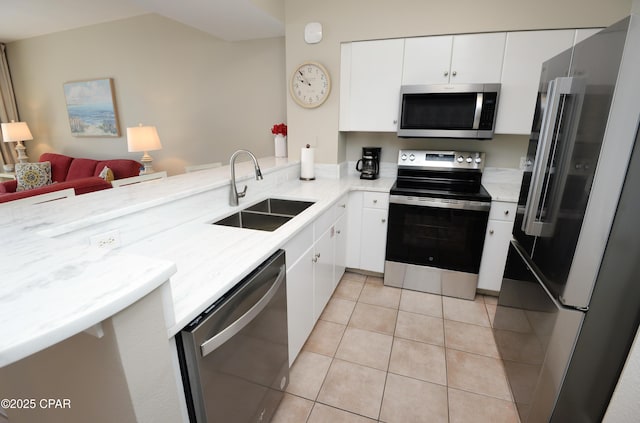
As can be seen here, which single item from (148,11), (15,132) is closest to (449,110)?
(148,11)

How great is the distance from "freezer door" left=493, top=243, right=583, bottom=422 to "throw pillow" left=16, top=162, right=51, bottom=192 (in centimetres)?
554

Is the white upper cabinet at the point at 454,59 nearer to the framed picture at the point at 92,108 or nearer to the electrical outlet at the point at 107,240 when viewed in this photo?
the electrical outlet at the point at 107,240

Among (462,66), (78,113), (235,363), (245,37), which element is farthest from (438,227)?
Result: (78,113)

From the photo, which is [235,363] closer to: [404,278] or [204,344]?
[204,344]

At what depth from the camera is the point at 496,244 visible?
2420 mm

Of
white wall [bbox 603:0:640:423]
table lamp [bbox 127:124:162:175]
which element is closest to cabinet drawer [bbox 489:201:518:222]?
white wall [bbox 603:0:640:423]

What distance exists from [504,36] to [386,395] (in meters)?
2.61

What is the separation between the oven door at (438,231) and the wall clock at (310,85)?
3.77 feet

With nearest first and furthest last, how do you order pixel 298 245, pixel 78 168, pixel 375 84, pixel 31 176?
pixel 298 245
pixel 375 84
pixel 31 176
pixel 78 168

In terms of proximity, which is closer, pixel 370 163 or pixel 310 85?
pixel 310 85

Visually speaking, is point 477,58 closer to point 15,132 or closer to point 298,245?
point 298,245

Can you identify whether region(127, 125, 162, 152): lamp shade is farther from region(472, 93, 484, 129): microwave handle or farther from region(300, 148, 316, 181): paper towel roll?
region(472, 93, 484, 129): microwave handle

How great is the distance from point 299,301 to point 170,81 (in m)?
3.51

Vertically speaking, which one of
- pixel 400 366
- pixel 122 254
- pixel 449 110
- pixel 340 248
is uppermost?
pixel 449 110
